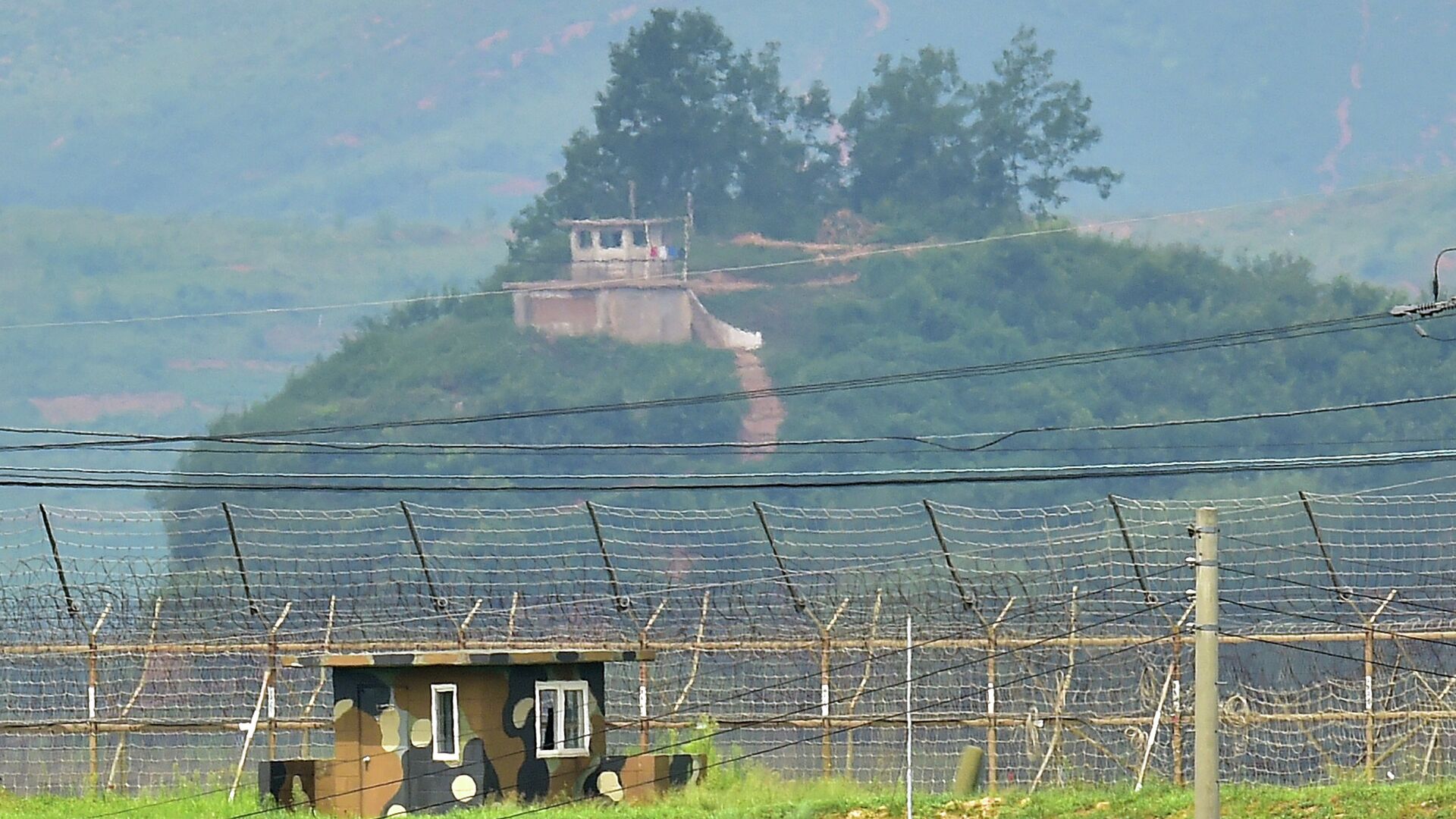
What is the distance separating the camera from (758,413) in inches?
5842

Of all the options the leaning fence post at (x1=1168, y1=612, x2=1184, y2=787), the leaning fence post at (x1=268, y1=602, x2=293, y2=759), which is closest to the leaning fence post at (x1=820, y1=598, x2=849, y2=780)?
A: the leaning fence post at (x1=1168, y1=612, x2=1184, y2=787)

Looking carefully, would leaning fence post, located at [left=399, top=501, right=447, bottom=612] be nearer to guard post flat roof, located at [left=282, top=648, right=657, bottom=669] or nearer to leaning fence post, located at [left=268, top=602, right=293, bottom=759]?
guard post flat roof, located at [left=282, top=648, right=657, bottom=669]

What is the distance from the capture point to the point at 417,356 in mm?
155625

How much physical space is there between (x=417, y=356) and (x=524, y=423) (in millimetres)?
13084

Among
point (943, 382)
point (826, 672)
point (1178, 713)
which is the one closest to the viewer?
point (1178, 713)

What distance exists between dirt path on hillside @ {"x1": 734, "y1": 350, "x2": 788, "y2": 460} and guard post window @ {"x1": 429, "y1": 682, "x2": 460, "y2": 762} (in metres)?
113

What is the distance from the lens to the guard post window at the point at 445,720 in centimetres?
2498

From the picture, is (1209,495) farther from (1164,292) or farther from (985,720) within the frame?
(985,720)

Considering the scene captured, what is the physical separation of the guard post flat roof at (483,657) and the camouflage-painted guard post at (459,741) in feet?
0.06

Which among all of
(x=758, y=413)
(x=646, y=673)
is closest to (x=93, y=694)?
(x=646, y=673)

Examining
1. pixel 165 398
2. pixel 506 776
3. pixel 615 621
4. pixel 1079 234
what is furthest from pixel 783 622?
pixel 165 398

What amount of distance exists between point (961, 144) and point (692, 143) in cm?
1888

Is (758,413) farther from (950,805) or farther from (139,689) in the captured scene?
(950,805)

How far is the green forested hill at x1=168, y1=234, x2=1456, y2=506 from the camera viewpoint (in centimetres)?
13138
